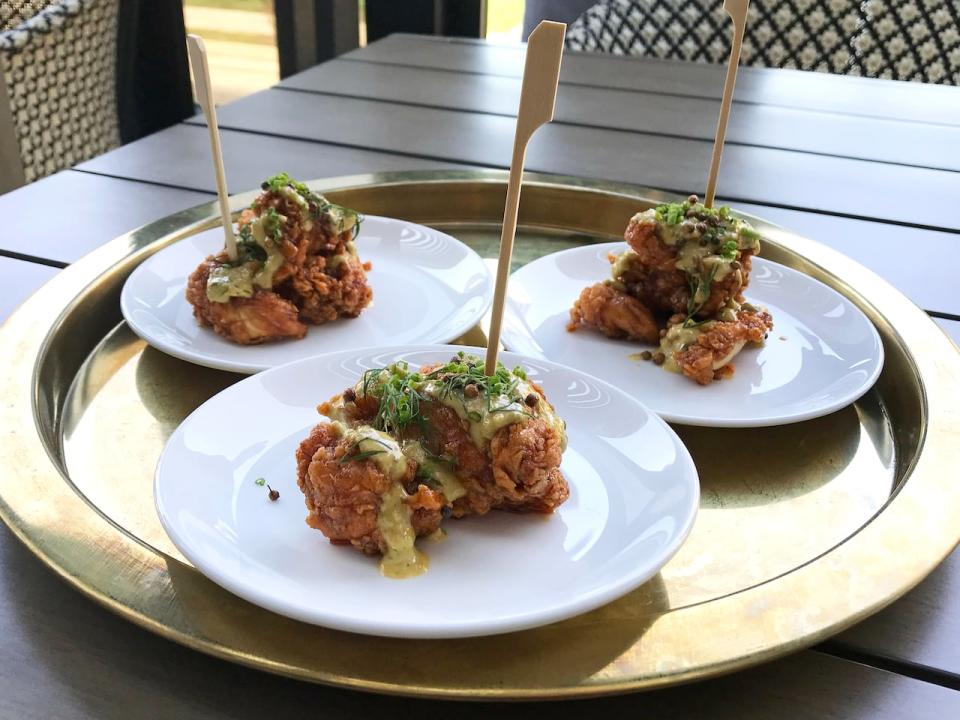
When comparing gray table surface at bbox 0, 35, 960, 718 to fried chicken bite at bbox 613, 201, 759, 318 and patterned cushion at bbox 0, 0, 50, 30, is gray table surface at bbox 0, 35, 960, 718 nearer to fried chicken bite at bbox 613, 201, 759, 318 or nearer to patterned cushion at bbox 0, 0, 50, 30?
fried chicken bite at bbox 613, 201, 759, 318

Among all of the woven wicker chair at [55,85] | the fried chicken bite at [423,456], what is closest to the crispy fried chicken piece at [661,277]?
the fried chicken bite at [423,456]

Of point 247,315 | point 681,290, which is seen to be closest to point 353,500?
point 247,315

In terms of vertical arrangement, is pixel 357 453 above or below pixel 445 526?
above

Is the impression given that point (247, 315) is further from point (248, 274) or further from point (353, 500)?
point (353, 500)

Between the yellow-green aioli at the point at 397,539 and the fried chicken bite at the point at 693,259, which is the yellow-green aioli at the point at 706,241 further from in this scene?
the yellow-green aioli at the point at 397,539

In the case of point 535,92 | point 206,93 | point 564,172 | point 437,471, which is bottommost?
point 564,172

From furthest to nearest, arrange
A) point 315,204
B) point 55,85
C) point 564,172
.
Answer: point 55,85
point 564,172
point 315,204
